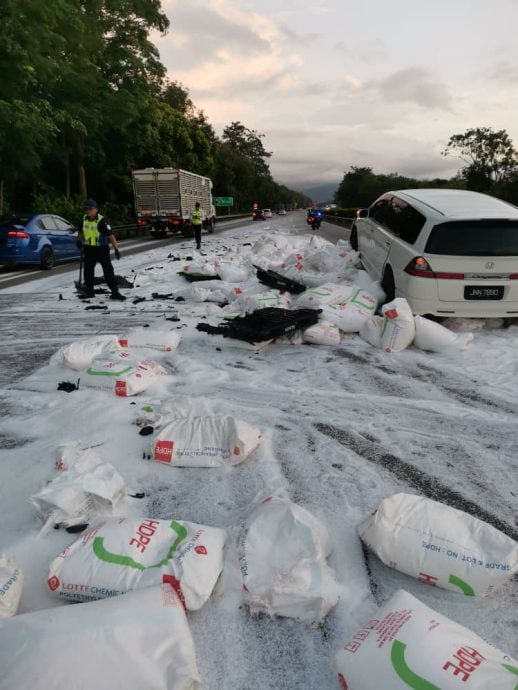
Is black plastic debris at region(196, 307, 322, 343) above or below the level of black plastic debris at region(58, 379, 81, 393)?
above

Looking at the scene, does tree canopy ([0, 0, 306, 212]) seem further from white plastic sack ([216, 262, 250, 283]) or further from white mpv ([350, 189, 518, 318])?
white mpv ([350, 189, 518, 318])

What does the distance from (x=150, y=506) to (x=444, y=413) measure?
8.57 feet

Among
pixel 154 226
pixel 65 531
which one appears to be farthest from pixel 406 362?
pixel 154 226

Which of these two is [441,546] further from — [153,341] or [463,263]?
[463,263]

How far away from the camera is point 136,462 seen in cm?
330

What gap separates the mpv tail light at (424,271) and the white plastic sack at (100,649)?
5143 millimetres

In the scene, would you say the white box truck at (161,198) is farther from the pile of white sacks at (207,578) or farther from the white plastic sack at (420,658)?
the white plastic sack at (420,658)

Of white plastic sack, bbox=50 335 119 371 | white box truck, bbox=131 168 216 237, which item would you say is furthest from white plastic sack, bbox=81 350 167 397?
white box truck, bbox=131 168 216 237

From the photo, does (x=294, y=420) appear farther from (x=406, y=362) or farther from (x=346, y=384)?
(x=406, y=362)

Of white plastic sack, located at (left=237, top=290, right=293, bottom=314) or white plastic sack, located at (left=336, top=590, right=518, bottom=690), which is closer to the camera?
white plastic sack, located at (left=336, top=590, right=518, bottom=690)

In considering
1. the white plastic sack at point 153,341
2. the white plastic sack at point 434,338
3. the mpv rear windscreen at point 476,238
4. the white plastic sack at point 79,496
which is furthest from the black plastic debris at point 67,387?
the mpv rear windscreen at point 476,238

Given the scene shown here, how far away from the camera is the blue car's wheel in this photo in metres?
12.6

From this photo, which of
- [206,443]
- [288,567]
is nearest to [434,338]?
[206,443]

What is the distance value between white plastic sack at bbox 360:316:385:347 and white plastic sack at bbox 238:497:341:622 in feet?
12.4
